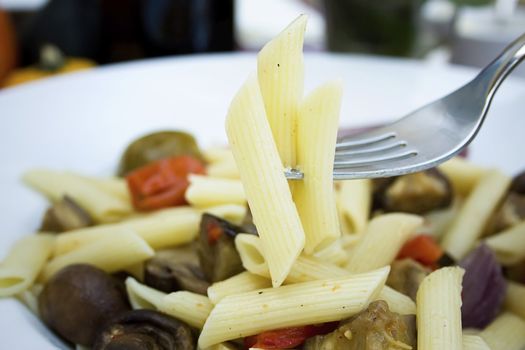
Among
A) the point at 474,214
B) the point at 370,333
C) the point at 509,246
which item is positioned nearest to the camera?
the point at 370,333

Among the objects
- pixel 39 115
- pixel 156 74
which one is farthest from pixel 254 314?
pixel 156 74

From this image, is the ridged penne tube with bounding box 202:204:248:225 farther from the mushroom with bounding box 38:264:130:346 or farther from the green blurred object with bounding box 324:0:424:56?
the green blurred object with bounding box 324:0:424:56

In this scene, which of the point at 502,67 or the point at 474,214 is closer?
the point at 502,67

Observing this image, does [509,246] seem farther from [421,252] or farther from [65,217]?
[65,217]

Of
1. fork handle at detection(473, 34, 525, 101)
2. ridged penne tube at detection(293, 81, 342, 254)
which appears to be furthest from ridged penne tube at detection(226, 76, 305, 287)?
fork handle at detection(473, 34, 525, 101)

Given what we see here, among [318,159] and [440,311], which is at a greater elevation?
[318,159]

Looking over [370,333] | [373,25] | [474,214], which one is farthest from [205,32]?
[370,333]
